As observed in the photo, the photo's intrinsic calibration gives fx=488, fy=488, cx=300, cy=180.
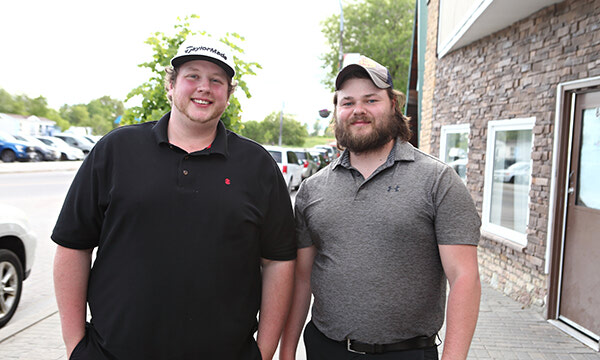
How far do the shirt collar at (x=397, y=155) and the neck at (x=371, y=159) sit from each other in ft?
0.10

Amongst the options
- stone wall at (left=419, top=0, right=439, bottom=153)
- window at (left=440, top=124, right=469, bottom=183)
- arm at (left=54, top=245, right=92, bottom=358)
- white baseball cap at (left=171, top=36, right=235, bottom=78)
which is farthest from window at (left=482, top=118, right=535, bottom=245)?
arm at (left=54, top=245, right=92, bottom=358)

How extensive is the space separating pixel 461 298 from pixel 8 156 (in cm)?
3410

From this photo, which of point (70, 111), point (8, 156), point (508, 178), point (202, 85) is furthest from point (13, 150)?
point (70, 111)

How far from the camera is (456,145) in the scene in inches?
339

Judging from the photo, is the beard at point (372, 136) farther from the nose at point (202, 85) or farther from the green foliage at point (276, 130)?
the green foliage at point (276, 130)

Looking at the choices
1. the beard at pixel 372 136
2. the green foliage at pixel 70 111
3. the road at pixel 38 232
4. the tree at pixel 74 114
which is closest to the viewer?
the beard at pixel 372 136

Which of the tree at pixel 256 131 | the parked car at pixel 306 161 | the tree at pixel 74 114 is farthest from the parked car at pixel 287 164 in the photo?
the tree at pixel 74 114

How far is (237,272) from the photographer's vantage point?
210 cm

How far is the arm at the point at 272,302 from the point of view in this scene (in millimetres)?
2309

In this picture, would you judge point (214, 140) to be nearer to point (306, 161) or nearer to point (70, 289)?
point (70, 289)

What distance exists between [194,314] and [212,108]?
90 centimetres

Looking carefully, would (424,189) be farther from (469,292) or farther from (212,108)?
(212,108)

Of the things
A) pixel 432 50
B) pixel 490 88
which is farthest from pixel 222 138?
pixel 432 50

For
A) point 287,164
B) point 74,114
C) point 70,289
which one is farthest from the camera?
point 74,114
